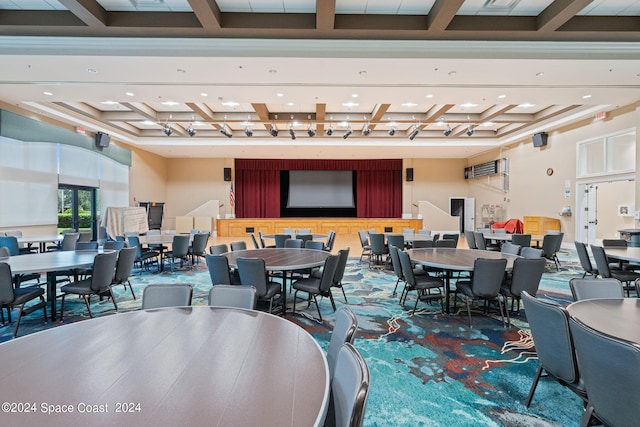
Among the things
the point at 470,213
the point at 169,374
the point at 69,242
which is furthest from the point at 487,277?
the point at 470,213

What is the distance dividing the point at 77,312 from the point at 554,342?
5.44 metres

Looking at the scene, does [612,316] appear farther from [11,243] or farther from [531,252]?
[11,243]

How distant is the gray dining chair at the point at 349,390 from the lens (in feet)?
3.50

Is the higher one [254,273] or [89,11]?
[89,11]

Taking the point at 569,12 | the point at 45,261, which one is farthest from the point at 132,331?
the point at 569,12

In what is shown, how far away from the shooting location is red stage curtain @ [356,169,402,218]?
1612cm

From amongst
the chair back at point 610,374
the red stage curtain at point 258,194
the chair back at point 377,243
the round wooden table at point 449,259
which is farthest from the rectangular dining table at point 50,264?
the red stage curtain at point 258,194

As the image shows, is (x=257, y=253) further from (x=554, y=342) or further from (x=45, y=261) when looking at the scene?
(x=554, y=342)

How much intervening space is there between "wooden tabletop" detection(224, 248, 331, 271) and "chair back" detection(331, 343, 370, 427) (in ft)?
7.82

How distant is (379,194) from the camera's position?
16266mm

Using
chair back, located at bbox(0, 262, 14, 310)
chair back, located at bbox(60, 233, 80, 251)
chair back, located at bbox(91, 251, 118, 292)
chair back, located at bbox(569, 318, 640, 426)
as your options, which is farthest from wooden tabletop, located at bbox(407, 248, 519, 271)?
chair back, located at bbox(60, 233, 80, 251)

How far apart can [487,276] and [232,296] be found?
2898 mm

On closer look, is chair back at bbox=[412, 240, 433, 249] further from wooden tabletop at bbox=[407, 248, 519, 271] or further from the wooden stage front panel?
the wooden stage front panel

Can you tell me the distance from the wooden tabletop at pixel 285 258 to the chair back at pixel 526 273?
2.28 m
